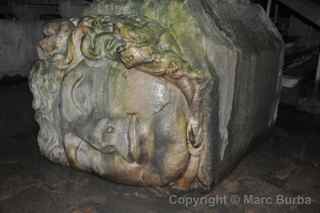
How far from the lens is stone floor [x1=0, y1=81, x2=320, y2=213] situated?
203cm

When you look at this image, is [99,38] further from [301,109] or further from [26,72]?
[26,72]

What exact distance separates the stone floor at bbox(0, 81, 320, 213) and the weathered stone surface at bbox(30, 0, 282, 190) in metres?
0.12

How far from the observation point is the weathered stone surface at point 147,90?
6.32 feet

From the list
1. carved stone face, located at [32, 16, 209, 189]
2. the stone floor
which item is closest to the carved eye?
carved stone face, located at [32, 16, 209, 189]

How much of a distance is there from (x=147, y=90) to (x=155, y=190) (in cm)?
72

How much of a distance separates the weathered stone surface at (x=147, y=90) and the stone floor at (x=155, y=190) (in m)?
0.12

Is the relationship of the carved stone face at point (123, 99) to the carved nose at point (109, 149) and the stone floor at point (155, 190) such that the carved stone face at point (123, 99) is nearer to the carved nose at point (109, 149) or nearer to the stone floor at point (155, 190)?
the carved nose at point (109, 149)

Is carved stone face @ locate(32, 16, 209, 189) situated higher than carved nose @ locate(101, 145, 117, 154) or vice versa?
carved stone face @ locate(32, 16, 209, 189)

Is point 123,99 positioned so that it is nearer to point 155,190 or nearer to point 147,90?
point 147,90

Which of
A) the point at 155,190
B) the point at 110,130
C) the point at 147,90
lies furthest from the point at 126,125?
the point at 155,190

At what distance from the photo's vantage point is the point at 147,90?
195cm

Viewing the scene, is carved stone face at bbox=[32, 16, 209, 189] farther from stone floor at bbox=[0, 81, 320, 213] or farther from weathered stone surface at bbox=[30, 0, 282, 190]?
stone floor at bbox=[0, 81, 320, 213]

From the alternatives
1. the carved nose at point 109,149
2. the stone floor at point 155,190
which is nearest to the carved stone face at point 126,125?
the carved nose at point 109,149

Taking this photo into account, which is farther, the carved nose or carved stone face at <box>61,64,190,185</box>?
the carved nose
